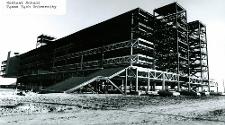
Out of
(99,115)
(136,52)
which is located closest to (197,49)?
(136,52)

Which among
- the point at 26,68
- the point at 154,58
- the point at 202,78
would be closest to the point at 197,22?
the point at 202,78

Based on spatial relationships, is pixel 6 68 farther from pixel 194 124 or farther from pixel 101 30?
pixel 194 124

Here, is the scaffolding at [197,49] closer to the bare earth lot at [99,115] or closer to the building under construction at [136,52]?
the building under construction at [136,52]

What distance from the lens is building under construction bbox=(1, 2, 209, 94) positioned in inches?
1412

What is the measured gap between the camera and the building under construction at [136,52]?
118ft

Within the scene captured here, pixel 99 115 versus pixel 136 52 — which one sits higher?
pixel 136 52

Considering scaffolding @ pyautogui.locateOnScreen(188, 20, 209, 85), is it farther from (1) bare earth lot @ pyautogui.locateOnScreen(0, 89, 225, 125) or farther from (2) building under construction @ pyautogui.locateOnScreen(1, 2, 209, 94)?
(1) bare earth lot @ pyautogui.locateOnScreen(0, 89, 225, 125)

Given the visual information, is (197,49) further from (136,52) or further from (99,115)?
(99,115)

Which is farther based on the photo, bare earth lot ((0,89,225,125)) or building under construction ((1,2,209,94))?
building under construction ((1,2,209,94))

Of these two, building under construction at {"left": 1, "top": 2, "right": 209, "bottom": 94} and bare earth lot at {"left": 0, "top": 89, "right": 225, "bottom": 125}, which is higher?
building under construction at {"left": 1, "top": 2, "right": 209, "bottom": 94}

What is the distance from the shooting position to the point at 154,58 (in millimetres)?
40625

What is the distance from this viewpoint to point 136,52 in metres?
41.2

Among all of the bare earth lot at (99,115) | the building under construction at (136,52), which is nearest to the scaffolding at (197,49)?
the building under construction at (136,52)

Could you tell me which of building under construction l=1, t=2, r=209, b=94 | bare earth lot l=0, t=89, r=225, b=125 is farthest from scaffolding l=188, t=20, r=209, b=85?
bare earth lot l=0, t=89, r=225, b=125
